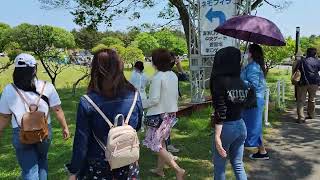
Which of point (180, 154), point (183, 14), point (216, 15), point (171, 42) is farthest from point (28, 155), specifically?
point (171, 42)

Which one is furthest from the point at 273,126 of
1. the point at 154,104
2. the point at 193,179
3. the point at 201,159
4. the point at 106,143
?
the point at 106,143

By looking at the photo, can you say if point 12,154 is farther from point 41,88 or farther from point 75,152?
point 75,152

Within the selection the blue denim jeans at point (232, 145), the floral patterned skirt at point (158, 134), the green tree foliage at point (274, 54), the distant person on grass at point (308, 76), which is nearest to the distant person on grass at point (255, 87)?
the floral patterned skirt at point (158, 134)

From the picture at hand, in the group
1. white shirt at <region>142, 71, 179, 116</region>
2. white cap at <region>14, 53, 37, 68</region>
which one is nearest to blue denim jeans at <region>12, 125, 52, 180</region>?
white cap at <region>14, 53, 37, 68</region>

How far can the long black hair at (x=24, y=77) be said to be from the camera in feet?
13.4

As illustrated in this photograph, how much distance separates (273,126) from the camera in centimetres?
984

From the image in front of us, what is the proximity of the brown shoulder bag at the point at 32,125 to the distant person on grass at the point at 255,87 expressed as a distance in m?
2.95

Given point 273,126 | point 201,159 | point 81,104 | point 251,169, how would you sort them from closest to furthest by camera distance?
point 81,104
point 251,169
point 201,159
point 273,126

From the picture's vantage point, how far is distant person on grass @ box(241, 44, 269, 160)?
6.19 meters

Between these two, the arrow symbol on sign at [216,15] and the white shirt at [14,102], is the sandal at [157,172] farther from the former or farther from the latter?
the arrow symbol on sign at [216,15]

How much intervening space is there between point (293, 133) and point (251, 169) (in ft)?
9.99

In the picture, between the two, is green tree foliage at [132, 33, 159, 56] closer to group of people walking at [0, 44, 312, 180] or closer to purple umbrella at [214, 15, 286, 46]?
purple umbrella at [214, 15, 286, 46]

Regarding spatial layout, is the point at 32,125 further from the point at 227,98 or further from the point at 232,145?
the point at 232,145

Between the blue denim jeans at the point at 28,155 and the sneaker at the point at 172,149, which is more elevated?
the blue denim jeans at the point at 28,155
